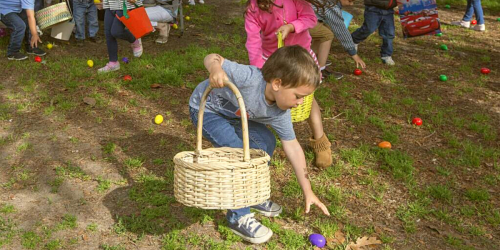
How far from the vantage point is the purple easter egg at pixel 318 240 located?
10.4 ft

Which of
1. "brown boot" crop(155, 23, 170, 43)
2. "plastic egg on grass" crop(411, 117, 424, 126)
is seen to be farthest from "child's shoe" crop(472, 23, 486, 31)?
"brown boot" crop(155, 23, 170, 43)

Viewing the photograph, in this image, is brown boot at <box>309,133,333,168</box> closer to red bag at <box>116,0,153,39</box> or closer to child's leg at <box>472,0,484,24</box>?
red bag at <box>116,0,153,39</box>

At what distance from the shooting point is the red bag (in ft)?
20.3

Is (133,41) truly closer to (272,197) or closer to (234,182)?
(272,197)

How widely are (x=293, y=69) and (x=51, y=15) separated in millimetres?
5499

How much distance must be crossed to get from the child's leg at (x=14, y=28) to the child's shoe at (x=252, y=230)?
16.1 ft

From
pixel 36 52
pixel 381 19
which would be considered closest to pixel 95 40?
pixel 36 52

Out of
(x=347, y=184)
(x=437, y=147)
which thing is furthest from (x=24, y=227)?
(x=437, y=147)

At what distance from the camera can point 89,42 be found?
762 centimetres

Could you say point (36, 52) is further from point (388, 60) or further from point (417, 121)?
point (417, 121)

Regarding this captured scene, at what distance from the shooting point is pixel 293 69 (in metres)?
2.66

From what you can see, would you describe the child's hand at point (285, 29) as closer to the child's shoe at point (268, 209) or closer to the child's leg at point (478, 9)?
the child's shoe at point (268, 209)

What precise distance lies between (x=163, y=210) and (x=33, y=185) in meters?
1.12

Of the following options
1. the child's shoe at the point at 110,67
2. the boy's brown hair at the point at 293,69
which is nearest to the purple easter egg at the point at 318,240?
the boy's brown hair at the point at 293,69
